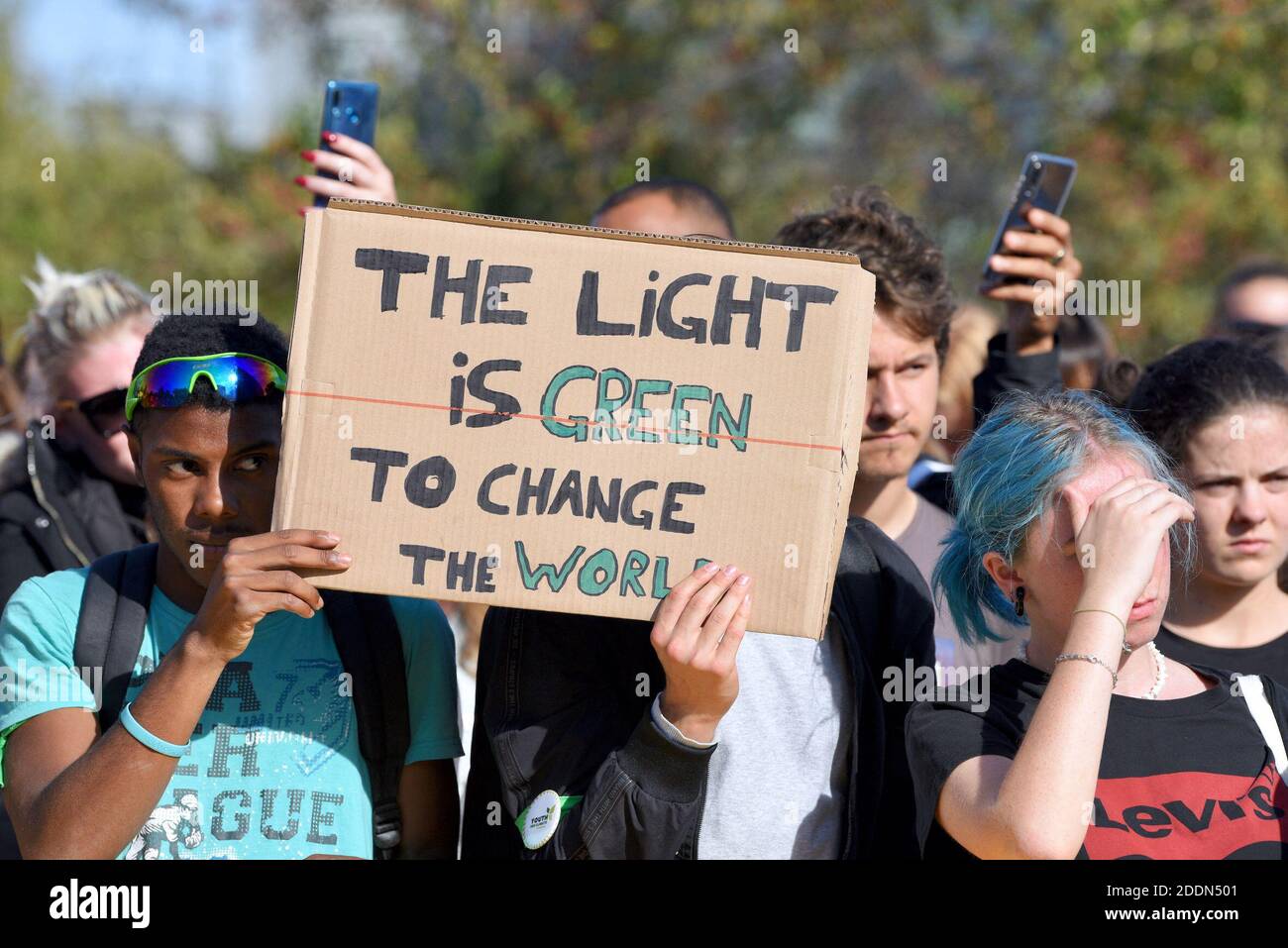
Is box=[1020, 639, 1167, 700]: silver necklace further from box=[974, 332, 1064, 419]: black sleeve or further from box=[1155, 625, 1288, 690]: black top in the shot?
box=[974, 332, 1064, 419]: black sleeve

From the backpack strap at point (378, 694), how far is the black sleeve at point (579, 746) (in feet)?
0.47

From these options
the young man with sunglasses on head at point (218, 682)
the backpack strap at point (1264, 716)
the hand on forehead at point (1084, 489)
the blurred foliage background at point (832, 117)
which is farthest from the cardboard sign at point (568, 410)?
the blurred foliage background at point (832, 117)

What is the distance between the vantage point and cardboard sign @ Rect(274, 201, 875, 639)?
232cm

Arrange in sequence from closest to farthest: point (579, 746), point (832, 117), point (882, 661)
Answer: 1. point (579, 746)
2. point (882, 661)
3. point (832, 117)

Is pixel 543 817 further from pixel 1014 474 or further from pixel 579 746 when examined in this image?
pixel 1014 474

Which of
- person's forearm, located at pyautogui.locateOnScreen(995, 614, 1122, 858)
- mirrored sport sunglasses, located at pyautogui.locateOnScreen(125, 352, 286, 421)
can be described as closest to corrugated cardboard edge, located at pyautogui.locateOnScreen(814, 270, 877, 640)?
person's forearm, located at pyautogui.locateOnScreen(995, 614, 1122, 858)

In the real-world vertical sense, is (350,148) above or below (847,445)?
above

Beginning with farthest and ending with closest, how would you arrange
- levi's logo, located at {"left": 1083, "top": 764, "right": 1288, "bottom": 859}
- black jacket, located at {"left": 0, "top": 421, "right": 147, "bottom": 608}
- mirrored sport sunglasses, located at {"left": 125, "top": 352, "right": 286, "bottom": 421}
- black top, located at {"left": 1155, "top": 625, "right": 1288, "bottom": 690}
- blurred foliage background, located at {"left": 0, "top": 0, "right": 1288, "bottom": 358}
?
blurred foliage background, located at {"left": 0, "top": 0, "right": 1288, "bottom": 358}
black jacket, located at {"left": 0, "top": 421, "right": 147, "bottom": 608}
black top, located at {"left": 1155, "top": 625, "right": 1288, "bottom": 690}
mirrored sport sunglasses, located at {"left": 125, "top": 352, "right": 286, "bottom": 421}
levi's logo, located at {"left": 1083, "top": 764, "right": 1288, "bottom": 859}

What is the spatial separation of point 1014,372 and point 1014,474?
103 centimetres

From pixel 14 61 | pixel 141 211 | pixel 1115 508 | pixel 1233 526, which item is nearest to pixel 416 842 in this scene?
pixel 1115 508

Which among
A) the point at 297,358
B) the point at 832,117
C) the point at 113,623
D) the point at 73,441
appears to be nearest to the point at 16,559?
the point at 73,441

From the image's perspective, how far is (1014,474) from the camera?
251 centimetres

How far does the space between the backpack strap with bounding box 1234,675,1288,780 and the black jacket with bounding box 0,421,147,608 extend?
2651mm

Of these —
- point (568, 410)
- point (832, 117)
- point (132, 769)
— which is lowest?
point (132, 769)
